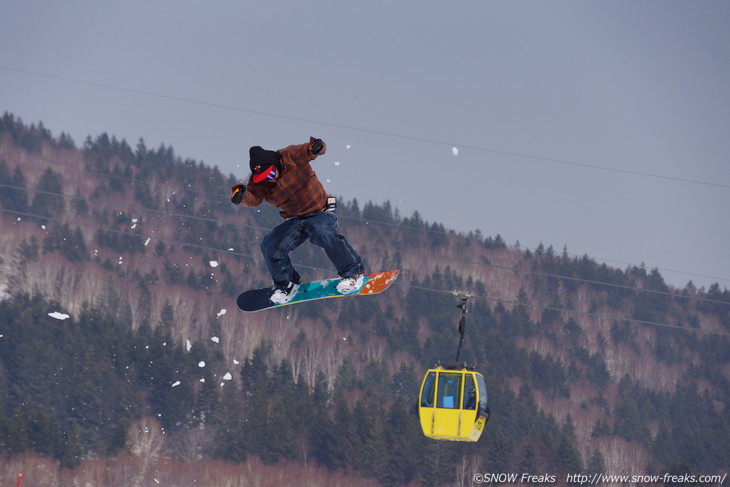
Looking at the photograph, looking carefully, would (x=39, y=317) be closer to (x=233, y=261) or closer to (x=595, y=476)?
(x=233, y=261)

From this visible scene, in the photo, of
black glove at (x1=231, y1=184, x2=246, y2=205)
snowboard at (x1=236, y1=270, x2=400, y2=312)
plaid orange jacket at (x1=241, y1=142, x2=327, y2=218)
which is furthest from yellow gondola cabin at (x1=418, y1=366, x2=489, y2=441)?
black glove at (x1=231, y1=184, x2=246, y2=205)

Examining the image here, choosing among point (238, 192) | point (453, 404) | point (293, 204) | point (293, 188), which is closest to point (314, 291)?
point (293, 204)

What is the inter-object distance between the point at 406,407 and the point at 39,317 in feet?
105

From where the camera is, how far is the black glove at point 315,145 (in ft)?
38.1

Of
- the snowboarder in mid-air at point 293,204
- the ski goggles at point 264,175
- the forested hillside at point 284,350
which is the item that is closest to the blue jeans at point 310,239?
the snowboarder in mid-air at point 293,204

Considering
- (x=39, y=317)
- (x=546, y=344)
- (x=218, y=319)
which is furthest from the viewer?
(x=546, y=344)

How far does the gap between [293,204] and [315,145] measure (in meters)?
0.99

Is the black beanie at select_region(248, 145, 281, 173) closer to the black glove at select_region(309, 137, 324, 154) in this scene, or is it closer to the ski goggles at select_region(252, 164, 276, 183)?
the ski goggles at select_region(252, 164, 276, 183)

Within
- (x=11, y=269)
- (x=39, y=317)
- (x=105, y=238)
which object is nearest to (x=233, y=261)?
(x=105, y=238)

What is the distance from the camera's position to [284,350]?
101312 mm

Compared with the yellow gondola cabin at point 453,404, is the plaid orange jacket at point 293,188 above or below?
above

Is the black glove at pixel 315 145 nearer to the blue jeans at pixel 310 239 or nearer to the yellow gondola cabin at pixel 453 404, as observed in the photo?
the blue jeans at pixel 310 239

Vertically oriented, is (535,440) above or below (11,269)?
below

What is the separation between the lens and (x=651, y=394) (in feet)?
396
